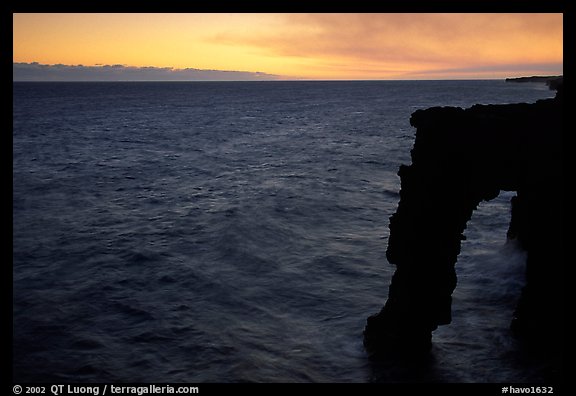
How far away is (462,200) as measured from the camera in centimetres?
1582

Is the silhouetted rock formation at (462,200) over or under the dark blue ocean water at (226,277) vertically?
over

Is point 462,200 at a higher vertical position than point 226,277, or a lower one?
higher

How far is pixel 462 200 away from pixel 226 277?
13.9 meters

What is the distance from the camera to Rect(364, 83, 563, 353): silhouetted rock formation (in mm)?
15188

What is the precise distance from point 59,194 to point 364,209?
93.7 ft

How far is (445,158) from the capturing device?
15578mm

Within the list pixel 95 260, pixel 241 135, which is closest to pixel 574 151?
pixel 95 260

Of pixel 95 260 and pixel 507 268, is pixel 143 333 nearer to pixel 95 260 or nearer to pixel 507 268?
pixel 95 260

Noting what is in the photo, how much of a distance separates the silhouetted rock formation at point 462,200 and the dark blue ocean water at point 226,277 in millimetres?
1732

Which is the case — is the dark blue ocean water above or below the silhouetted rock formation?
→ below

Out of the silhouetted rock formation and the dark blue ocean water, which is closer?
the silhouetted rock formation

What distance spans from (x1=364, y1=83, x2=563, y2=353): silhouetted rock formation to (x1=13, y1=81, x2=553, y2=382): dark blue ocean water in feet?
5.68

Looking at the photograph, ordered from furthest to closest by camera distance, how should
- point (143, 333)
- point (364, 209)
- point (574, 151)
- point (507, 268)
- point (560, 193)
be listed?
point (364, 209)
point (507, 268)
point (143, 333)
point (560, 193)
point (574, 151)

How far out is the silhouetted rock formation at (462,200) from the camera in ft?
49.8
